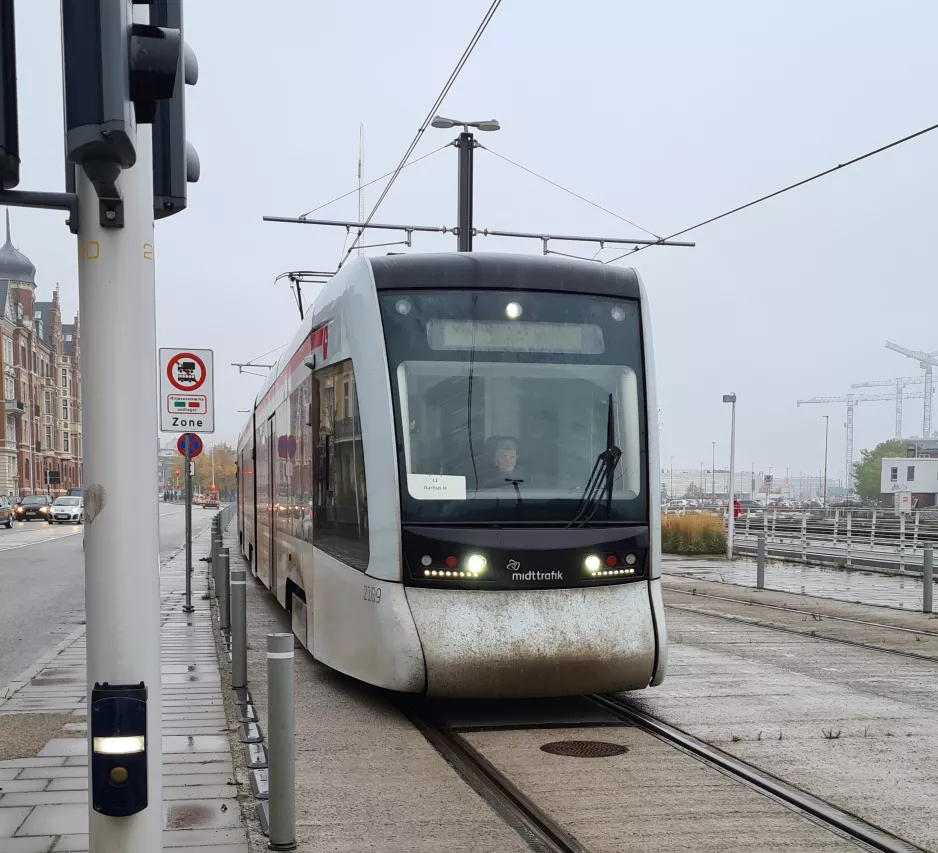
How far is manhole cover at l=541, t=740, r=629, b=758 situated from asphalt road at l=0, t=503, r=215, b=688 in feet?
16.9

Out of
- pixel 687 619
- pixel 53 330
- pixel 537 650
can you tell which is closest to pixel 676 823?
pixel 537 650

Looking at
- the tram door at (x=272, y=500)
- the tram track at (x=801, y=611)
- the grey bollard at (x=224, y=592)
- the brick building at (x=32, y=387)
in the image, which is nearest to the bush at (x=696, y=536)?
the tram track at (x=801, y=611)

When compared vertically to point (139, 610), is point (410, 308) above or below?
above

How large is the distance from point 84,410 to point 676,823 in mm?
3377

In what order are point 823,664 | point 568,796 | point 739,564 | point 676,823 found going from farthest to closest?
point 739,564 → point 823,664 → point 568,796 → point 676,823

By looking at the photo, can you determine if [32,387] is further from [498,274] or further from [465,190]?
[498,274]

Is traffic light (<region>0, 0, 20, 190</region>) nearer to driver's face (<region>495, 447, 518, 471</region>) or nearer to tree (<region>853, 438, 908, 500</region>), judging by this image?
driver's face (<region>495, 447, 518, 471</region>)

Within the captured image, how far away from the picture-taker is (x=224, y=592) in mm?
12070

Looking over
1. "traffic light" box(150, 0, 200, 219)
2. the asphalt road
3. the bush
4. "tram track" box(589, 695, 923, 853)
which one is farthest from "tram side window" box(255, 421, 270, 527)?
the bush

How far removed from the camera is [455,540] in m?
7.58

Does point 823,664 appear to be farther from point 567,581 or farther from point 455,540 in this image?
point 455,540

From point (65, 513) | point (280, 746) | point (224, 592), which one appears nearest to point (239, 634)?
point (224, 592)

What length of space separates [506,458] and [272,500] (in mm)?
6268

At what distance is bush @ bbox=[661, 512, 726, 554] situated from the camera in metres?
32.2
